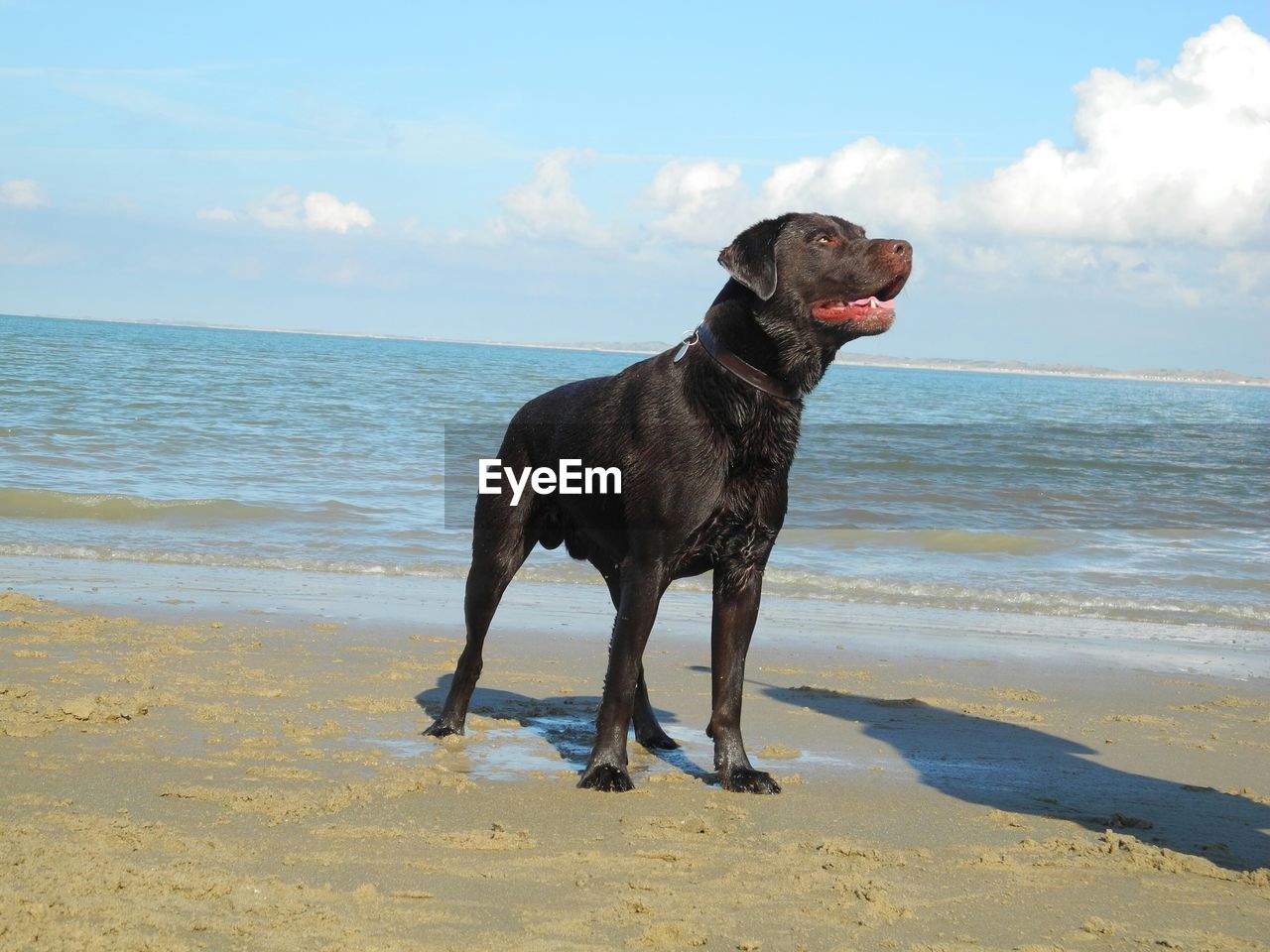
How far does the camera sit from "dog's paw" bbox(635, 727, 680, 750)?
16.9ft

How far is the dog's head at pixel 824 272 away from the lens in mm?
4211

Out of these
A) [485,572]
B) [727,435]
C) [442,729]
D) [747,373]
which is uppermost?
[747,373]

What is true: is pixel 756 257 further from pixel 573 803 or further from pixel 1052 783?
pixel 1052 783

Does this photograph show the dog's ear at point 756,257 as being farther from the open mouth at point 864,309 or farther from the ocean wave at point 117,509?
the ocean wave at point 117,509

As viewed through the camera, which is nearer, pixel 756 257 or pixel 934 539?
pixel 756 257

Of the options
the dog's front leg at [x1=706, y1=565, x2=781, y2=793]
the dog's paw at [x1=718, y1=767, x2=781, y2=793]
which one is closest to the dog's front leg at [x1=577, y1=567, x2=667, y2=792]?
the dog's front leg at [x1=706, y1=565, x2=781, y2=793]

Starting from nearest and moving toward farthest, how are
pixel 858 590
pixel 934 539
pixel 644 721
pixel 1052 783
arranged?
pixel 1052 783
pixel 644 721
pixel 858 590
pixel 934 539

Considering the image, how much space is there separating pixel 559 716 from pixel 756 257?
8.18ft

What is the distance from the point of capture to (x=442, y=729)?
5.13m

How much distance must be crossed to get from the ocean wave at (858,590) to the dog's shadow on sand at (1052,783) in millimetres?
4072

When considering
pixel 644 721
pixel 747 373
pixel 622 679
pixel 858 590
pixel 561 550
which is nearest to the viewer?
pixel 747 373

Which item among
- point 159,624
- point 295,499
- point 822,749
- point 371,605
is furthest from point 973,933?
point 295,499

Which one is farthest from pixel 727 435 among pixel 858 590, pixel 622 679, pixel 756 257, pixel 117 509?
pixel 117 509

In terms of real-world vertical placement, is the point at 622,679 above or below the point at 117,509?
above
